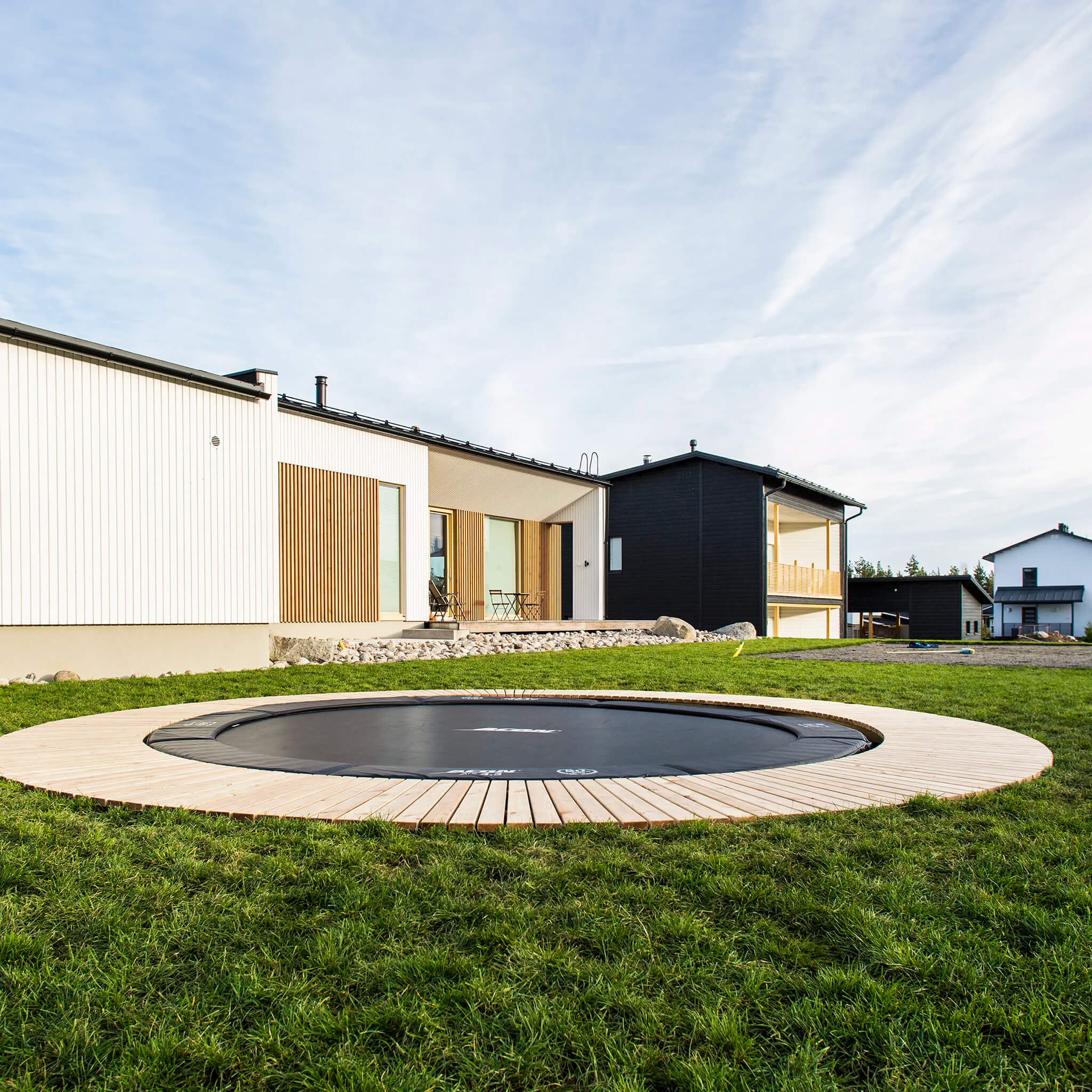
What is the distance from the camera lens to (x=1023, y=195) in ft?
32.8

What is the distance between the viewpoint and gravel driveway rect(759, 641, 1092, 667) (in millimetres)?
10828

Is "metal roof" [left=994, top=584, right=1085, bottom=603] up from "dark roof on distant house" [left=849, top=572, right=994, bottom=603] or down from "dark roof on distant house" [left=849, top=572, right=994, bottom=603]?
down

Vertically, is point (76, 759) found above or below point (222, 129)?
below

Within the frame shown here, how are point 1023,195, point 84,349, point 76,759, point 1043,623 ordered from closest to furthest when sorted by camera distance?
point 76,759 < point 84,349 < point 1023,195 < point 1043,623

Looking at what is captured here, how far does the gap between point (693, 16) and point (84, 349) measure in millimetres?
7786

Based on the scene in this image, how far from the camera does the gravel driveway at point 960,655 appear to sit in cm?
1083

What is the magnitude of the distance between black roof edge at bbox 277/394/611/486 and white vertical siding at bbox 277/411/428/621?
0.34 feet

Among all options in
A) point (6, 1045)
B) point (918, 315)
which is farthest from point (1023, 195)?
point (6, 1045)

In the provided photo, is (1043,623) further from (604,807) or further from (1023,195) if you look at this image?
(604,807)

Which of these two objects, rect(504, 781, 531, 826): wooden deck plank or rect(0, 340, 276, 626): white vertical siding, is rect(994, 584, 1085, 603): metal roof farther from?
rect(504, 781, 531, 826): wooden deck plank

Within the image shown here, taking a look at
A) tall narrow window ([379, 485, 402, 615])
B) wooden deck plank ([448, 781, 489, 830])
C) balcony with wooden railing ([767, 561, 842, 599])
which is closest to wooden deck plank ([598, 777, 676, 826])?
wooden deck plank ([448, 781, 489, 830])

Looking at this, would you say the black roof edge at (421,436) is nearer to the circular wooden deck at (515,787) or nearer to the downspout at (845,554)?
the circular wooden deck at (515,787)

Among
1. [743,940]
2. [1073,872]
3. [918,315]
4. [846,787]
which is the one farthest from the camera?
[918,315]

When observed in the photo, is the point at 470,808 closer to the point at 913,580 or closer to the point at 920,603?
the point at 913,580
